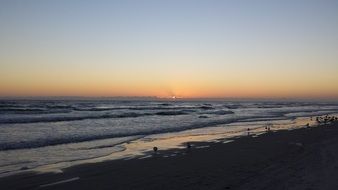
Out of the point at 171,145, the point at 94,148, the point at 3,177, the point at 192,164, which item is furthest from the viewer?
the point at 171,145

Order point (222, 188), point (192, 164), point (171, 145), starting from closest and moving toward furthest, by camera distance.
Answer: point (222, 188) → point (192, 164) → point (171, 145)

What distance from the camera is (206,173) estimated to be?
1002cm

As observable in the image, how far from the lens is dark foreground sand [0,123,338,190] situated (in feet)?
28.3

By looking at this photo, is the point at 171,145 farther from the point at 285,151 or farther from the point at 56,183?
the point at 56,183

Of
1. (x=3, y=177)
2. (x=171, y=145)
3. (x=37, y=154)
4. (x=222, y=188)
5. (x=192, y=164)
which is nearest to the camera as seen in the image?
(x=222, y=188)

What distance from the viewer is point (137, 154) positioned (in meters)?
14.0

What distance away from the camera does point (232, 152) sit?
46.1 feet

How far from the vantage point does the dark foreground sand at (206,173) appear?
8.62m

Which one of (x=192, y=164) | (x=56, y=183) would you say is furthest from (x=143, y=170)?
(x=56, y=183)

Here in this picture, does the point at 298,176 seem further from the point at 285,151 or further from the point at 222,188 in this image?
the point at 285,151

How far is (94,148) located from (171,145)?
3200mm

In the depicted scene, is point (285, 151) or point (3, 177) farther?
point (285, 151)

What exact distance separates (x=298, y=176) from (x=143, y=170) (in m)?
3.90

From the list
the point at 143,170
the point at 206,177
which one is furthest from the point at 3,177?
the point at 206,177
